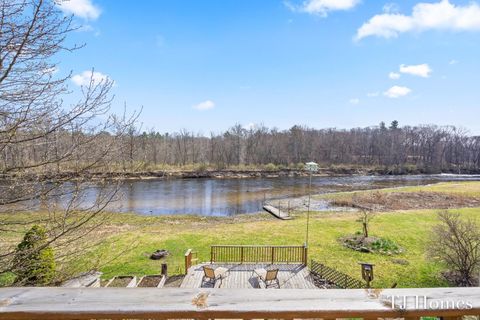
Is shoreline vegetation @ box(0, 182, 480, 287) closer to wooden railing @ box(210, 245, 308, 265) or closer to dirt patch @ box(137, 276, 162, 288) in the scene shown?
wooden railing @ box(210, 245, 308, 265)

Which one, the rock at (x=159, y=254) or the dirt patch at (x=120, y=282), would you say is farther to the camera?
the rock at (x=159, y=254)

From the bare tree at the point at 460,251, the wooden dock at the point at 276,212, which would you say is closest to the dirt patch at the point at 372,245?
the bare tree at the point at 460,251

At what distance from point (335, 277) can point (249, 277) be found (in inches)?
128

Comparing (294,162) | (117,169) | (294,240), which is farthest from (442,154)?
(117,169)

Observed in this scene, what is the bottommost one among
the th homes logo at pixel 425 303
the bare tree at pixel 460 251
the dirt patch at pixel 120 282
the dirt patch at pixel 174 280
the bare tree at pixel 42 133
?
the dirt patch at pixel 174 280

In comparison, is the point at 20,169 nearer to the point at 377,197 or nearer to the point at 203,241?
the point at 203,241

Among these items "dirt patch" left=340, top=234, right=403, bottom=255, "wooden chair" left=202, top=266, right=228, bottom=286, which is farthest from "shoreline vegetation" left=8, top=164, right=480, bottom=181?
"wooden chair" left=202, top=266, right=228, bottom=286

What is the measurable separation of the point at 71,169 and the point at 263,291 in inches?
125

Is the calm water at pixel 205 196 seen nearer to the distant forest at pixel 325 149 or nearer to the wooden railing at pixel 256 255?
the wooden railing at pixel 256 255

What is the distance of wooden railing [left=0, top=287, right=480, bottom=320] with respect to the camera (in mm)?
1224

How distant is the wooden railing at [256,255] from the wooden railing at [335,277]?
0.68 m

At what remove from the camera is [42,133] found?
3299mm

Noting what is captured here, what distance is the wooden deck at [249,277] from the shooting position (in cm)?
1108

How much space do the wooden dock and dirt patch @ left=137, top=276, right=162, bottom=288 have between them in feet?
48.5
